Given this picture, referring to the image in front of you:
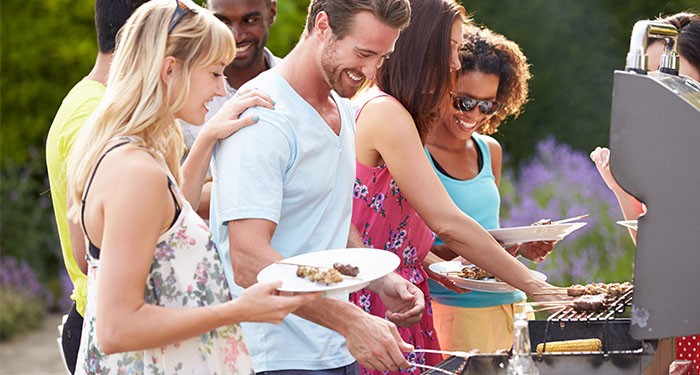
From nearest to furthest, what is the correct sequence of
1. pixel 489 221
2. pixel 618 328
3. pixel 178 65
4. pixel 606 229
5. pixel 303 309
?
pixel 178 65, pixel 303 309, pixel 618 328, pixel 489 221, pixel 606 229

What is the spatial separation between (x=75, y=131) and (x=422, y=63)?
1045 mm

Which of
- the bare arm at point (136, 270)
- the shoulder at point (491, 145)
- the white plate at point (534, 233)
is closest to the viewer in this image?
the bare arm at point (136, 270)

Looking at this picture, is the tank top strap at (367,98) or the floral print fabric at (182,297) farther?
the tank top strap at (367,98)

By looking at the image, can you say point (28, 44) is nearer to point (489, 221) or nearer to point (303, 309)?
point (489, 221)

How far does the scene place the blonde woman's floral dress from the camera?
2.12m

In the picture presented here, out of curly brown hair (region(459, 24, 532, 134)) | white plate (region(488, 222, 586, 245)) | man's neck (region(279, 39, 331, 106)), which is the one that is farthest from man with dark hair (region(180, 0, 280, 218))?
man's neck (region(279, 39, 331, 106))

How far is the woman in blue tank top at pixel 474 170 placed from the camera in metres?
3.54

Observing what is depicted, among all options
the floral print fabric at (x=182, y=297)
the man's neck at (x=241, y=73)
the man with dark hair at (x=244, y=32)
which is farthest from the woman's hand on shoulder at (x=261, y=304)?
the man's neck at (x=241, y=73)

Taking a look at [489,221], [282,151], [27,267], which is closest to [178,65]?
[282,151]

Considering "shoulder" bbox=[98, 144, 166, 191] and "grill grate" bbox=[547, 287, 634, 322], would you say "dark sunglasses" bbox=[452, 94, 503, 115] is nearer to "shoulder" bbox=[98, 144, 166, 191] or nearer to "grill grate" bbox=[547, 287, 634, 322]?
"grill grate" bbox=[547, 287, 634, 322]

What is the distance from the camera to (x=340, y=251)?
2400mm

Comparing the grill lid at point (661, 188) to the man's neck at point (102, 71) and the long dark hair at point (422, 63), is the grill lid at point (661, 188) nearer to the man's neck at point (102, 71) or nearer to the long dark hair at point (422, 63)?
the long dark hair at point (422, 63)

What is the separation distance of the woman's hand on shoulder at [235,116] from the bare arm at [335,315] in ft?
0.74

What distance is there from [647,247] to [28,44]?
716 centimetres
